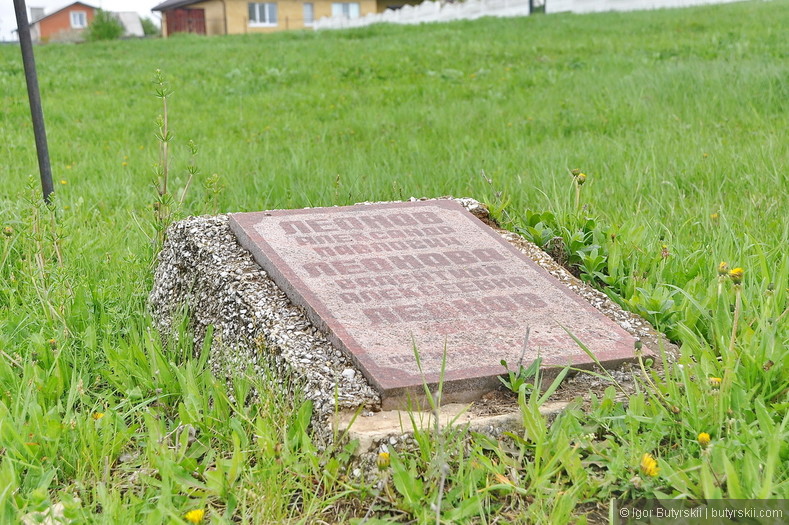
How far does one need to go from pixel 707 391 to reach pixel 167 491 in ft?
4.42

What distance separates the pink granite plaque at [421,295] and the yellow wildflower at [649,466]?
0.47 m

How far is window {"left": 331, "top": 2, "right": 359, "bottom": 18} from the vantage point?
129ft

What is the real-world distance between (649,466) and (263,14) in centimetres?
3686

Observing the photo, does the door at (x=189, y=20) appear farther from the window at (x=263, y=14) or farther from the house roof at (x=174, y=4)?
the window at (x=263, y=14)

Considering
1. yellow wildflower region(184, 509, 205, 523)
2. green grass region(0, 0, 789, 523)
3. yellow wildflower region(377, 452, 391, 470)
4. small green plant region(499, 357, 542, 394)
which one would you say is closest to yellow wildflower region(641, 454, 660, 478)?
green grass region(0, 0, 789, 523)

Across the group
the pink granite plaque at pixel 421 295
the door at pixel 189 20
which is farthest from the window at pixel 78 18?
the pink granite plaque at pixel 421 295

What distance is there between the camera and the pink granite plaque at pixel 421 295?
2182mm

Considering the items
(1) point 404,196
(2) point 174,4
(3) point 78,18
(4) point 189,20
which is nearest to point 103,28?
(4) point 189,20

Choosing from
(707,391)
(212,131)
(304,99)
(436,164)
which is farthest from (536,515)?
(304,99)

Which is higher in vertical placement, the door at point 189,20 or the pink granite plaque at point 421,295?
the door at point 189,20

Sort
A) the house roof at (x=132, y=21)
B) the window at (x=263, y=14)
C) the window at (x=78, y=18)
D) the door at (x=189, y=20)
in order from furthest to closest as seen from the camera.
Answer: the house roof at (x=132, y=21), the window at (x=78, y=18), the door at (x=189, y=20), the window at (x=263, y=14)

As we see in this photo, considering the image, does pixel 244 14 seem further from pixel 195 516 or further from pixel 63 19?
pixel 195 516

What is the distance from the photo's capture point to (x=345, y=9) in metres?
39.9

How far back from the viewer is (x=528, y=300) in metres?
2.56
